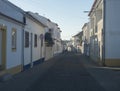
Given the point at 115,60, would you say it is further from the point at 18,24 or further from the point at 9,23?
the point at 9,23

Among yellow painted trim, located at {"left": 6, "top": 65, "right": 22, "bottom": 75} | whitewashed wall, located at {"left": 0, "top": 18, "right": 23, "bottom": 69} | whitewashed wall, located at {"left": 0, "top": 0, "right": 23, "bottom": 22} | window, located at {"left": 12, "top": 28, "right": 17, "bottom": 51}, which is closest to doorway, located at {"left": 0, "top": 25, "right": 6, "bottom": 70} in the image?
whitewashed wall, located at {"left": 0, "top": 18, "right": 23, "bottom": 69}

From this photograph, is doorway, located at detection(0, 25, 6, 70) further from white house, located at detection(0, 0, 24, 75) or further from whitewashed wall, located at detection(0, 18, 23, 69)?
whitewashed wall, located at detection(0, 18, 23, 69)

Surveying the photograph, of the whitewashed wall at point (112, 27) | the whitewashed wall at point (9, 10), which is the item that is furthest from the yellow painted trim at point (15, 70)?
the whitewashed wall at point (112, 27)

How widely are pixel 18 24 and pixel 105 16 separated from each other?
10.7m

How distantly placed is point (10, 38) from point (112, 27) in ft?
43.3

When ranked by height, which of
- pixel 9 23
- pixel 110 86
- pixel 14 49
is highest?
pixel 9 23

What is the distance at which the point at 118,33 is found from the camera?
31438mm

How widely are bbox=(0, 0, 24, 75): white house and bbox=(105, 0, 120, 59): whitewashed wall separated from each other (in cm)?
959

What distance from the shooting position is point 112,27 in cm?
3150

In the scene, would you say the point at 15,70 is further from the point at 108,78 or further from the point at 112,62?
the point at 112,62

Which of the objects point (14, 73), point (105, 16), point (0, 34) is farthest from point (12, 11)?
point (105, 16)

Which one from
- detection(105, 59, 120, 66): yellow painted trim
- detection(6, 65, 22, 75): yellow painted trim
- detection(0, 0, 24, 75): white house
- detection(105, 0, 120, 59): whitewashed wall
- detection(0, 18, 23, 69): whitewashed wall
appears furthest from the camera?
detection(105, 0, 120, 59): whitewashed wall

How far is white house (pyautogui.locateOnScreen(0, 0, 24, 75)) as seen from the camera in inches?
750

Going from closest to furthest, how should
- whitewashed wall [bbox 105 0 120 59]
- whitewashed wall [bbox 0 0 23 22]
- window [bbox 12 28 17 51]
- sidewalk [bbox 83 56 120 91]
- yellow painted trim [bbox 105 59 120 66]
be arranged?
sidewalk [bbox 83 56 120 91], whitewashed wall [bbox 0 0 23 22], window [bbox 12 28 17 51], yellow painted trim [bbox 105 59 120 66], whitewashed wall [bbox 105 0 120 59]
